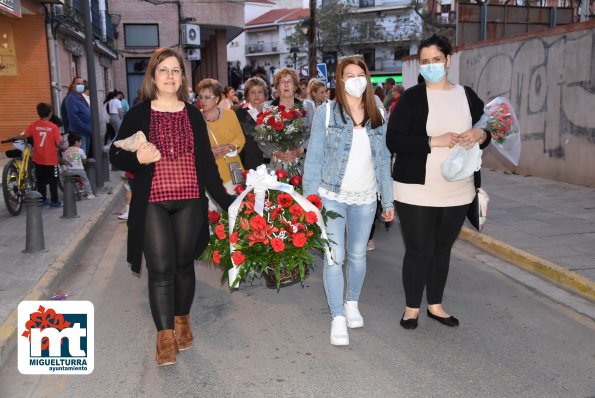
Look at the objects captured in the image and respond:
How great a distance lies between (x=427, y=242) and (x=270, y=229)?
1196 mm

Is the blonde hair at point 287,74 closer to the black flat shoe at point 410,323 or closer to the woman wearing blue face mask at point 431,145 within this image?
the woman wearing blue face mask at point 431,145

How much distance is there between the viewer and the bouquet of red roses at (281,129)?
5.73 metres

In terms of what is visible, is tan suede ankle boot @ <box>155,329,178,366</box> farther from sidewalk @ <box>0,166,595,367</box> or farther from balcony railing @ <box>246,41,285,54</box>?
balcony railing @ <box>246,41,285,54</box>

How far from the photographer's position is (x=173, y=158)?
4.02 m

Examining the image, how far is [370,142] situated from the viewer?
14.4 feet

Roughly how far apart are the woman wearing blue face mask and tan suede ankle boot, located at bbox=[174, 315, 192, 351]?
1.77 meters

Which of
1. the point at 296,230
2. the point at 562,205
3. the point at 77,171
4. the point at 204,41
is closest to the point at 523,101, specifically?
the point at 562,205

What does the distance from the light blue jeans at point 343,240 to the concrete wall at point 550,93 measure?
24.9ft

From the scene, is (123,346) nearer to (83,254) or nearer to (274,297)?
(274,297)

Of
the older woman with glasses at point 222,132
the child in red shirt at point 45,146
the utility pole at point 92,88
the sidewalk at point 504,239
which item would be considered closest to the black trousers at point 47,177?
the child in red shirt at point 45,146

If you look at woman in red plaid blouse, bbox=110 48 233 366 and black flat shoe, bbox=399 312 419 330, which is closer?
woman in red plaid blouse, bbox=110 48 233 366

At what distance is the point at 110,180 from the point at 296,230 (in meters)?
10.1

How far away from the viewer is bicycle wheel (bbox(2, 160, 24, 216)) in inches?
353

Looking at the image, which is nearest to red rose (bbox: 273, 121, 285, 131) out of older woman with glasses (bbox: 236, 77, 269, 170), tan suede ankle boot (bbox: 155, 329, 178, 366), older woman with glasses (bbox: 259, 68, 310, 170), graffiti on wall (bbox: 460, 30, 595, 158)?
older woman with glasses (bbox: 259, 68, 310, 170)
